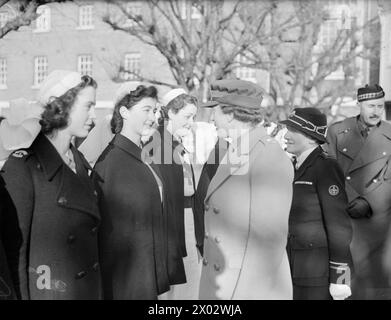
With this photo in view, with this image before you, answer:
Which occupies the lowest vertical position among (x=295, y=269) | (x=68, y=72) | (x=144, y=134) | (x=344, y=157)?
(x=295, y=269)

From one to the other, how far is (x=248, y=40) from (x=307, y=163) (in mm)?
15630

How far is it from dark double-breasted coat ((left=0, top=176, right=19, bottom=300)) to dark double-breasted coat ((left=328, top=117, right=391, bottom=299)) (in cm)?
385

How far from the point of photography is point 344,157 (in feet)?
21.4

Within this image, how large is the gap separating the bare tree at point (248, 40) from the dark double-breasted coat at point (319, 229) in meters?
13.4

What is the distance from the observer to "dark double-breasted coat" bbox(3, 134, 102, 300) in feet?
10.4

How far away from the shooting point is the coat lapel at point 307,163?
453 centimetres

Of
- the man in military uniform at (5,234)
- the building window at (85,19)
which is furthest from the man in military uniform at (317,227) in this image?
the building window at (85,19)

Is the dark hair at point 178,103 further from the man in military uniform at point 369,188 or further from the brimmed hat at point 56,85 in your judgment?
the brimmed hat at point 56,85

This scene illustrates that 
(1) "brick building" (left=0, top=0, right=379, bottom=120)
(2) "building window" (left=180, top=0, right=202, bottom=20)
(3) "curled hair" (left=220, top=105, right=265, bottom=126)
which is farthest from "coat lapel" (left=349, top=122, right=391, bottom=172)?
(1) "brick building" (left=0, top=0, right=379, bottom=120)

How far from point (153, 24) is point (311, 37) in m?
5.32

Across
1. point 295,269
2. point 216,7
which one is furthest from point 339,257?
point 216,7

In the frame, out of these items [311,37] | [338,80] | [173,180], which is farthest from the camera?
[338,80]

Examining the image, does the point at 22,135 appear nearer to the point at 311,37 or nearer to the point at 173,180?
the point at 173,180

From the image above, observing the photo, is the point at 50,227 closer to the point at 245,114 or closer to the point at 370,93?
the point at 245,114
